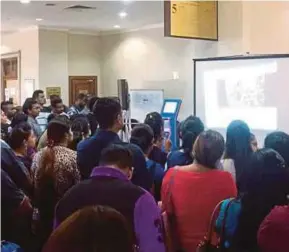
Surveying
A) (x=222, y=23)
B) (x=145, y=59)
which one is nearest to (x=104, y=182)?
(x=222, y=23)

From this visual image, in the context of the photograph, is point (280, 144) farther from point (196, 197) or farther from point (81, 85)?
point (81, 85)

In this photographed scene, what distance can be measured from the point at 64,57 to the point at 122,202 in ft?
37.9

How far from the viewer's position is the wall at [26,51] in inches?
503

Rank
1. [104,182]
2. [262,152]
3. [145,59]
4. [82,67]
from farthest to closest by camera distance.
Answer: [82,67] → [145,59] → [262,152] → [104,182]

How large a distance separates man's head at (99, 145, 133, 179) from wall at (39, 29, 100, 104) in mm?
10824

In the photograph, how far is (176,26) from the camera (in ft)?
22.1

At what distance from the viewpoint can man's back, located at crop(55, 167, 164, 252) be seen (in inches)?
80.6

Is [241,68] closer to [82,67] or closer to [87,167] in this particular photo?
[87,167]

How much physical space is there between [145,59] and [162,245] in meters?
10.9

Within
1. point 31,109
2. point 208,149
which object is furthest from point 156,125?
point 31,109

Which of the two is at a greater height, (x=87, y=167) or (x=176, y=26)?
(x=176, y=26)

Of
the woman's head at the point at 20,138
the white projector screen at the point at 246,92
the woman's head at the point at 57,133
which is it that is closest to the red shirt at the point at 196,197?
the woman's head at the point at 57,133

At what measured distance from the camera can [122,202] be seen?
6.70ft

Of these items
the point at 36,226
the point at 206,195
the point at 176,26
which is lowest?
the point at 36,226
